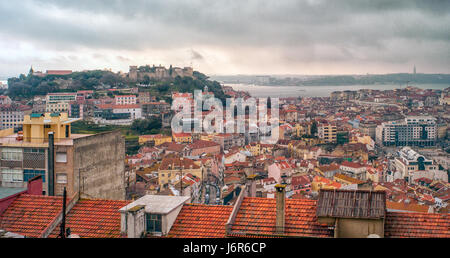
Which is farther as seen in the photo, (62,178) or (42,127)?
(42,127)

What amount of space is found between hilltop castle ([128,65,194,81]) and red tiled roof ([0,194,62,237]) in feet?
95.9

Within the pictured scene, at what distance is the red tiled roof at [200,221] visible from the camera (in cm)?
231

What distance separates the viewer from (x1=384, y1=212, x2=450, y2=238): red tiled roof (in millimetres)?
2098

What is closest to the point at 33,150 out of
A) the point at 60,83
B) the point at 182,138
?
the point at 182,138

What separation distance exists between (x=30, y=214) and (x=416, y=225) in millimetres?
2161

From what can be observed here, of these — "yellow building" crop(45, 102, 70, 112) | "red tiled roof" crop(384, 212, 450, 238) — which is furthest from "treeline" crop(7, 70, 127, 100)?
"red tiled roof" crop(384, 212, 450, 238)

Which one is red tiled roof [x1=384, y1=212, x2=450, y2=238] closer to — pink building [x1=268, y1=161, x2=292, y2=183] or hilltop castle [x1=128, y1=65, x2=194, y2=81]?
pink building [x1=268, y1=161, x2=292, y2=183]

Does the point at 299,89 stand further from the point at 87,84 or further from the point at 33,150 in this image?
the point at 33,150

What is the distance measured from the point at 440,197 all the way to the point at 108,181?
7.93 meters

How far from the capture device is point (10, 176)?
3990mm

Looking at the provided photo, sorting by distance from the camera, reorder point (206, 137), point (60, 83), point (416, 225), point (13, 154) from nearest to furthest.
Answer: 1. point (416, 225)
2. point (13, 154)
3. point (206, 137)
4. point (60, 83)

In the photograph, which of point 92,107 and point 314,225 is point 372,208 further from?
point 92,107

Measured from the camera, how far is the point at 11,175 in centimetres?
400
